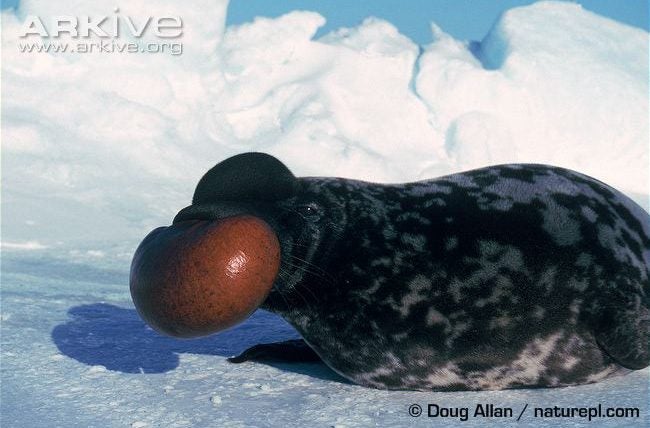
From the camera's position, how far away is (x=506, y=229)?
2715 millimetres

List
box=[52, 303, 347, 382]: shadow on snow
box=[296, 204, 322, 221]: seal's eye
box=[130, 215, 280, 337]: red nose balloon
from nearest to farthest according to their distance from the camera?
1. box=[130, 215, 280, 337]: red nose balloon
2. box=[296, 204, 322, 221]: seal's eye
3. box=[52, 303, 347, 382]: shadow on snow

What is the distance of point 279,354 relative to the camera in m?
3.12

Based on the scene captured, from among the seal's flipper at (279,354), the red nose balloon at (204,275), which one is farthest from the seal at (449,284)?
the seal's flipper at (279,354)

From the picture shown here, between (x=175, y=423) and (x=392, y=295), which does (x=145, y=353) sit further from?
(x=392, y=295)

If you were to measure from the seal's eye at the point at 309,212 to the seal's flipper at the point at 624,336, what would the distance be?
3.71ft

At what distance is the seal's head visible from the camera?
2.29 meters

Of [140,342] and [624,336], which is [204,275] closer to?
[140,342]

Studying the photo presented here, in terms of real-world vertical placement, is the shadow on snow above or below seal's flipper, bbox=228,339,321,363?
below

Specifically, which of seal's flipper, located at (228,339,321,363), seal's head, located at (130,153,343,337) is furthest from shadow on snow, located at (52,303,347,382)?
seal's head, located at (130,153,343,337)

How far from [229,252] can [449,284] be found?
86 cm

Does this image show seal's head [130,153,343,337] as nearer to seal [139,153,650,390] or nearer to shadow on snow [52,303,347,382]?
seal [139,153,650,390]

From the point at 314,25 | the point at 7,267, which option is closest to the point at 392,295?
the point at 7,267

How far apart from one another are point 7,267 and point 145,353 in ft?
9.49

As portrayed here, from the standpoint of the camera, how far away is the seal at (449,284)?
8.63 feet
